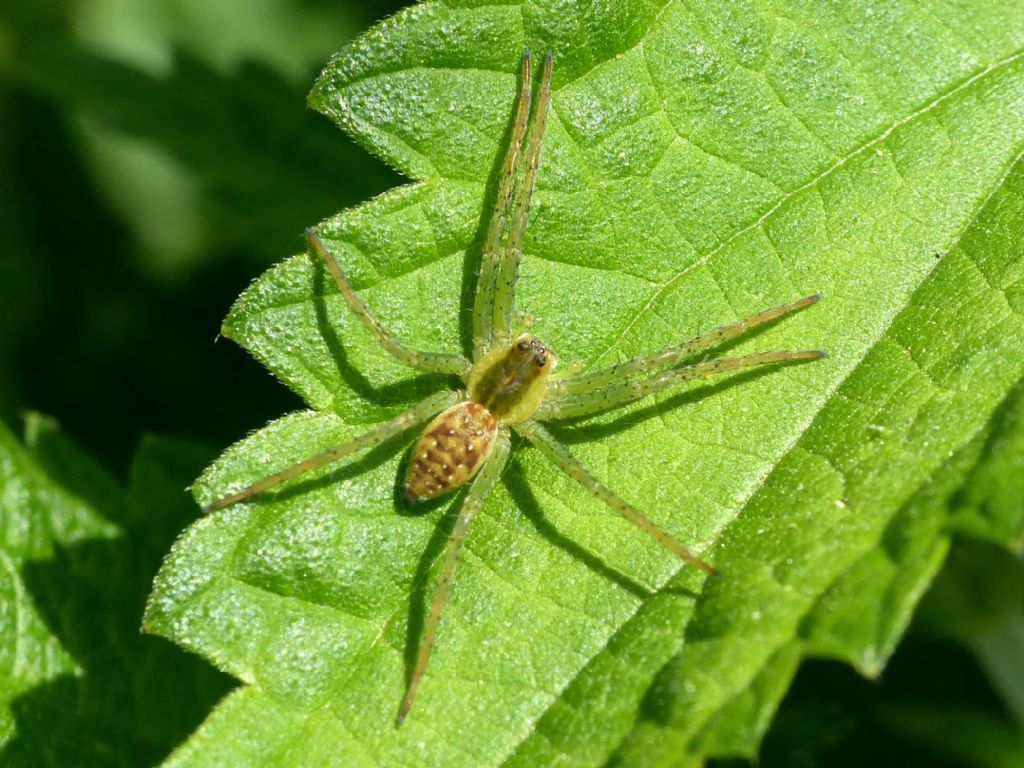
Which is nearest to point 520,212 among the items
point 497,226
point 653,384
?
point 497,226

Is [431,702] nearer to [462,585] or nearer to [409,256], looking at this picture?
[462,585]

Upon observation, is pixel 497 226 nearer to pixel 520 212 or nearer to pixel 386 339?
pixel 520 212

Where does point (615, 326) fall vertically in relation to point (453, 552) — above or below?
above

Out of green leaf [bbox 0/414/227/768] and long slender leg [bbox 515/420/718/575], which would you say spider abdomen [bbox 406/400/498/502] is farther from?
green leaf [bbox 0/414/227/768]

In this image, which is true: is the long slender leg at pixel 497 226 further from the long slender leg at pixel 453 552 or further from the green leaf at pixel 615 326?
the long slender leg at pixel 453 552

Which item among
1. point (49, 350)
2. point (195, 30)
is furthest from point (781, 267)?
point (195, 30)

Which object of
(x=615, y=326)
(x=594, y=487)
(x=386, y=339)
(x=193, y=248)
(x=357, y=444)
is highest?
(x=193, y=248)
